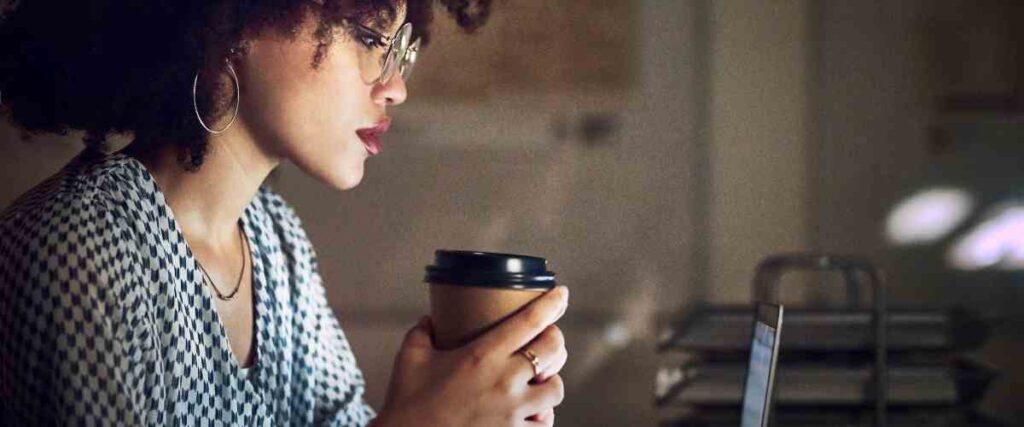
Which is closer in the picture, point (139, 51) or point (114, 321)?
point (114, 321)

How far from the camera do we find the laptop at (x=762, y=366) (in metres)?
0.72

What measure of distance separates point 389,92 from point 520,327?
0.34 metres

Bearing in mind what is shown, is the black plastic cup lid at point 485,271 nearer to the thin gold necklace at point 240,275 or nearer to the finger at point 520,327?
the finger at point 520,327

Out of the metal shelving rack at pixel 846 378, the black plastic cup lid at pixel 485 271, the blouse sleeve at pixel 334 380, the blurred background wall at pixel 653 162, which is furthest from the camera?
the blurred background wall at pixel 653 162

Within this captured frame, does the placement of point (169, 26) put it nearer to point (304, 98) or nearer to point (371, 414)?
point (304, 98)

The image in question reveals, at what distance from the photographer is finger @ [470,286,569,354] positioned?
2.34 feet

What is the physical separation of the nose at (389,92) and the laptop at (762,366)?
36 cm

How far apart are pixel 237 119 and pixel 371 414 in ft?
1.22

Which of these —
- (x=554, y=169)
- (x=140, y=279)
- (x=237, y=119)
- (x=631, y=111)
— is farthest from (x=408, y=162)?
(x=140, y=279)

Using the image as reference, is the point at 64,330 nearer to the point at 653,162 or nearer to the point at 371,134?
the point at 371,134

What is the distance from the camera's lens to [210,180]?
3.15ft

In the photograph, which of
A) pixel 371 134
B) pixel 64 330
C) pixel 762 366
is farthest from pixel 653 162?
pixel 64 330

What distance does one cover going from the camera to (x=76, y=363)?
755mm

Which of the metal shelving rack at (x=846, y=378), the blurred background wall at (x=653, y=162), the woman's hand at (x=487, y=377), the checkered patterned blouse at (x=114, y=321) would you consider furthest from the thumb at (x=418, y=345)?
the blurred background wall at (x=653, y=162)
